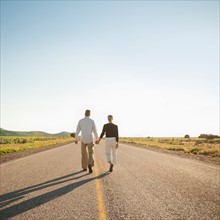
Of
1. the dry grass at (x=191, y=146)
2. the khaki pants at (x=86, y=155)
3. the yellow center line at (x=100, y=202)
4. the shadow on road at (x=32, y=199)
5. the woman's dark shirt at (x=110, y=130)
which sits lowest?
the dry grass at (x=191, y=146)

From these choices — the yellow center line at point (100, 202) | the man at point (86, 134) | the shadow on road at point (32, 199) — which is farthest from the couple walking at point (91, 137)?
the yellow center line at point (100, 202)

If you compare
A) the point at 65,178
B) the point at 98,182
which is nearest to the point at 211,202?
the point at 98,182

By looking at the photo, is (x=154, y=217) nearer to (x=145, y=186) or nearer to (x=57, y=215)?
(x=57, y=215)

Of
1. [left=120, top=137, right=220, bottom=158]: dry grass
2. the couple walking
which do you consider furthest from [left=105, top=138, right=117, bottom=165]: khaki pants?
[left=120, top=137, right=220, bottom=158]: dry grass

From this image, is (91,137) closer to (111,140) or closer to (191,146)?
(111,140)

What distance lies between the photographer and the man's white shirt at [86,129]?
11.7 metres

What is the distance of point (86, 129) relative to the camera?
11.8 meters

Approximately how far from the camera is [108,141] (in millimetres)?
11992

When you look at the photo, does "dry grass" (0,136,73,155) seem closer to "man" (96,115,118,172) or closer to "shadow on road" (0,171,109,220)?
"man" (96,115,118,172)

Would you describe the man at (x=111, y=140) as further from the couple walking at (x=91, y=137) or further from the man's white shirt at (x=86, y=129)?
the man's white shirt at (x=86, y=129)

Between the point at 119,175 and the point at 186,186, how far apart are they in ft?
8.71

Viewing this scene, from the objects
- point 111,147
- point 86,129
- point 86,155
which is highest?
point 86,129

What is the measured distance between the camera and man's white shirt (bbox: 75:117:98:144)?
1169 cm

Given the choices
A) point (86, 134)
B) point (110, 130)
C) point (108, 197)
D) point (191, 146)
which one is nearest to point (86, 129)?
point (86, 134)
